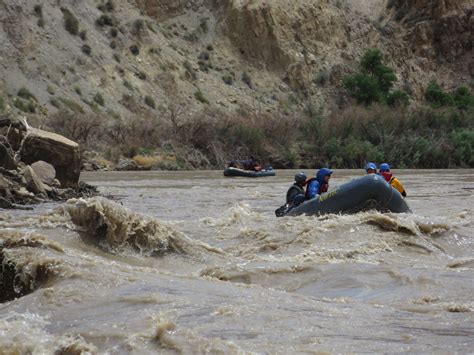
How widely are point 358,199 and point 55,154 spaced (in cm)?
747

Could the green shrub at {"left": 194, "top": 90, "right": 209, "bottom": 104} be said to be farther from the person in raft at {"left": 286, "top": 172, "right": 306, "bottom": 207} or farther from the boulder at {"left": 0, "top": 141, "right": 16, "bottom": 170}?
the person in raft at {"left": 286, "top": 172, "right": 306, "bottom": 207}

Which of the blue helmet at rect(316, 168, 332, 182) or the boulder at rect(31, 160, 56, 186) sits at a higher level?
the blue helmet at rect(316, 168, 332, 182)

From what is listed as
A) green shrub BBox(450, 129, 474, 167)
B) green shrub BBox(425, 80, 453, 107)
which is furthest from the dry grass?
green shrub BBox(425, 80, 453, 107)

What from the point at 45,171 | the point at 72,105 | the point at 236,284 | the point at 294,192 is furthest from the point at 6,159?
the point at 72,105

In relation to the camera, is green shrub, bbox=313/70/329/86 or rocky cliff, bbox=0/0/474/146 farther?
green shrub, bbox=313/70/329/86

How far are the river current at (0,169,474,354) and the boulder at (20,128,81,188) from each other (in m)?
4.21

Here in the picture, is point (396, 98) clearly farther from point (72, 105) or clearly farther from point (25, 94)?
point (25, 94)

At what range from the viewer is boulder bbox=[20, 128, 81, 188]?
1733cm

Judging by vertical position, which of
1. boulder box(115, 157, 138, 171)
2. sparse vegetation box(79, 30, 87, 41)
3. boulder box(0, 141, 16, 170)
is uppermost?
sparse vegetation box(79, 30, 87, 41)

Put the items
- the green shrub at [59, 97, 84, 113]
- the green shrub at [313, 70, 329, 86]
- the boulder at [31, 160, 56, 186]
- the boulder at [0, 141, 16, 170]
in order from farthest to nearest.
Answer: the green shrub at [313, 70, 329, 86] < the green shrub at [59, 97, 84, 113] < the boulder at [31, 160, 56, 186] < the boulder at [0, 141, 16, 170]

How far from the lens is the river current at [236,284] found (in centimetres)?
537

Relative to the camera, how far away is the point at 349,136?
43.2m

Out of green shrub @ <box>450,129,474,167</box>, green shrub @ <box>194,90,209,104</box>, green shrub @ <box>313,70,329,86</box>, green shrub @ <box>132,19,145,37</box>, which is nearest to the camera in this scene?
green shrub @ <box>450,129,474,167</box>

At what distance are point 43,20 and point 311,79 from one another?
20047mm
